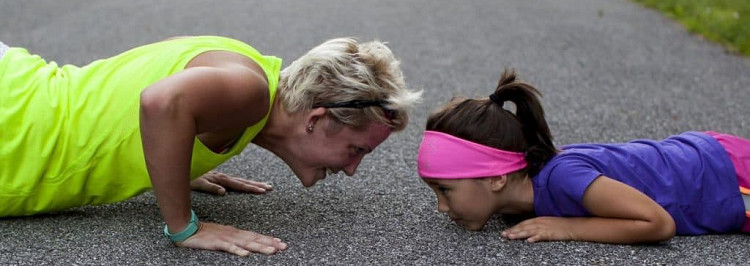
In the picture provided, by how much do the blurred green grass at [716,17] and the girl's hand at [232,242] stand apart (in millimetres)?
5480

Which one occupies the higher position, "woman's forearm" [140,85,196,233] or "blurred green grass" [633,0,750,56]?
"woman's forearm" [140,85,196,233]

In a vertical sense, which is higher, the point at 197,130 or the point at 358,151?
the point at 197,130

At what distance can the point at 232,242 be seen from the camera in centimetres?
295

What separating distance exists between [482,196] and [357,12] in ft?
22.5

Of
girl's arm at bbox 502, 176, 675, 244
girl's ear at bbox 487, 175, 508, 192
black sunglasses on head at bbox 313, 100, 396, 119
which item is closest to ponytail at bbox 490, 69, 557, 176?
girl's ear at bbox 487, 175, 508, 192

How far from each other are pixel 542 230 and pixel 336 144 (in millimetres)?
708

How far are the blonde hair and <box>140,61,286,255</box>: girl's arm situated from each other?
0.53 feet

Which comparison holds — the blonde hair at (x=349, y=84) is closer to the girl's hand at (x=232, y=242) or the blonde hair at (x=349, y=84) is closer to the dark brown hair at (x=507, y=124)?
the dark brown hair at (x=507, y=124)

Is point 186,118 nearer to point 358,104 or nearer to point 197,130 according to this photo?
point 197,130

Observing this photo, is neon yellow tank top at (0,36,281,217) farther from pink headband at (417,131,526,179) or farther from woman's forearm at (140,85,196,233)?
pink headband at (417,131,526,179)

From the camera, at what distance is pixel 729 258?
117 inches

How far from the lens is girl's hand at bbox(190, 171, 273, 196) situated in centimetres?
366

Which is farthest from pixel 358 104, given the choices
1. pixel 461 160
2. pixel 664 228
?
pixel 664 228

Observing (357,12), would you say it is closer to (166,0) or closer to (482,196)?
(166,0)
